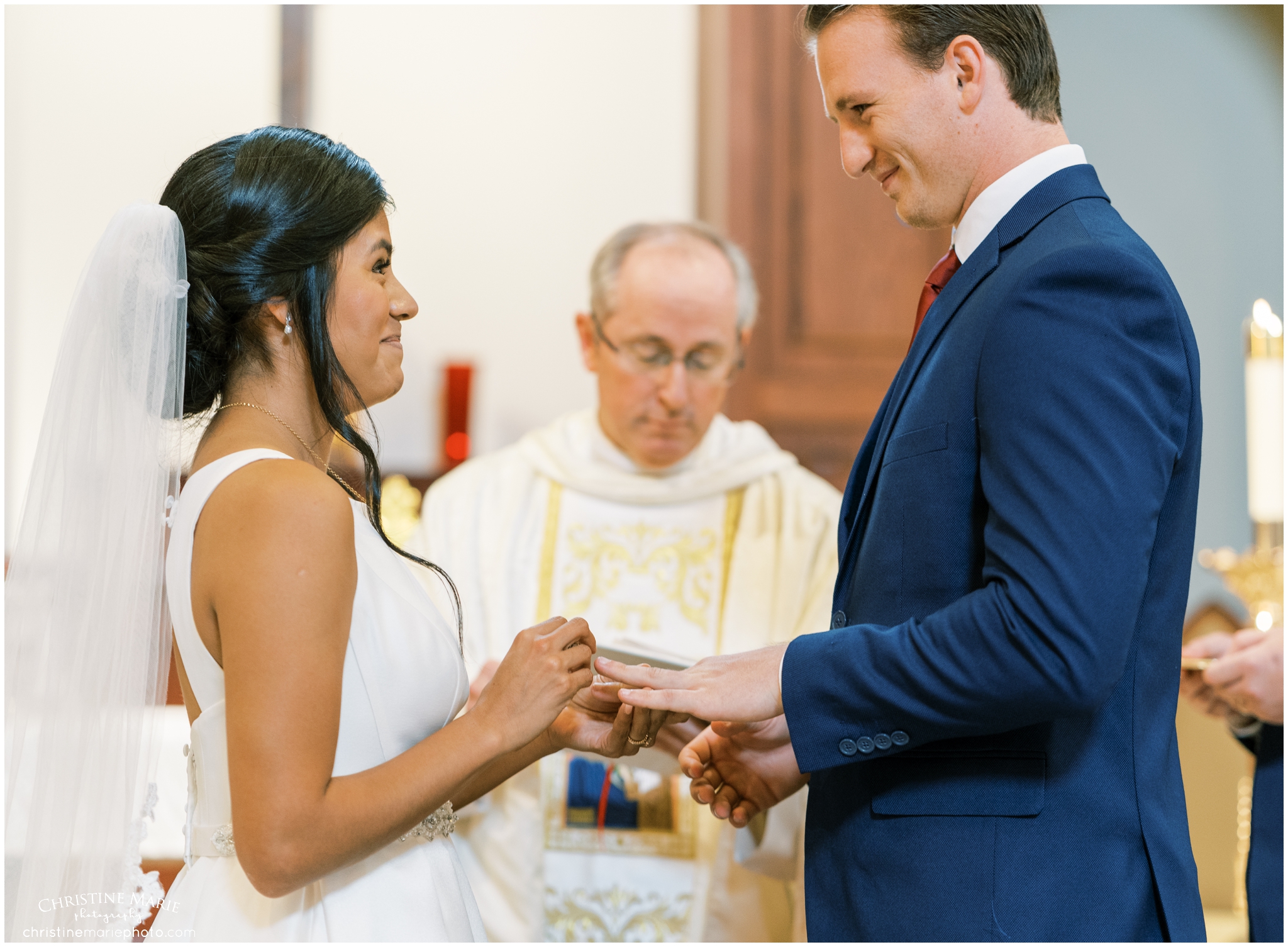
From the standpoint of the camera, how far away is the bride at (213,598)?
1.64 meters

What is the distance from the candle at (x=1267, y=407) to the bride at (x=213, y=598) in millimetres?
2122

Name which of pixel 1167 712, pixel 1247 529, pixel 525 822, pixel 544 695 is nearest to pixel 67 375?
pixel 544 695

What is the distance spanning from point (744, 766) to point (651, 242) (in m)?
1.84

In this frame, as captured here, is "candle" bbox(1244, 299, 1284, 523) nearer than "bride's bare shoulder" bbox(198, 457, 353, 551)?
No

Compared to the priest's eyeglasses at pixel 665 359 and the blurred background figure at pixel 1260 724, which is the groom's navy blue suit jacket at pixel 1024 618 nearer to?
the blurred background figure at pixel 1260 724

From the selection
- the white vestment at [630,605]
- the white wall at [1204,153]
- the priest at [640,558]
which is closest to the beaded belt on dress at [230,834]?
the white vestment at [630,605]

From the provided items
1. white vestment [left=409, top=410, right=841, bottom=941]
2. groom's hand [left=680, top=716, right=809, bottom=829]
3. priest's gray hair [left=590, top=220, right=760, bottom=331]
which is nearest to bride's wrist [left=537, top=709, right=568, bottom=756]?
groom's hand [left=680, top=716, right=809, bottom=829]

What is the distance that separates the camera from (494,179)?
17.9ft

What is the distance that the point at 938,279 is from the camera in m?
1.87

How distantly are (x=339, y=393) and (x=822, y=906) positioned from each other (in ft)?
3.47

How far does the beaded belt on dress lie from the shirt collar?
1.16 meters

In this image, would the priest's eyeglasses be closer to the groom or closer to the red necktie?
the red necktie

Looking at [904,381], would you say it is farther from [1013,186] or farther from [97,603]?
[97,603]

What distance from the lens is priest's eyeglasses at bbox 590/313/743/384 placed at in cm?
342
